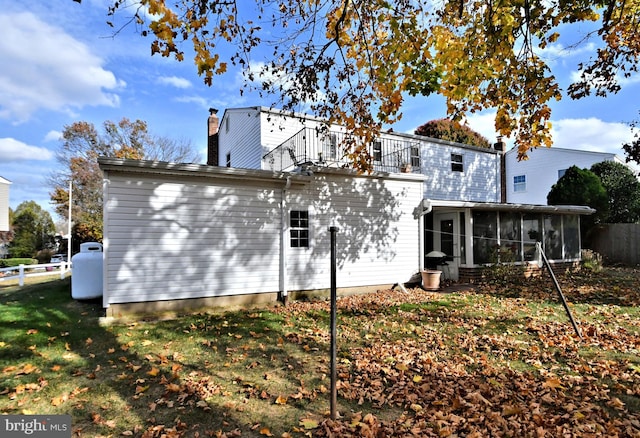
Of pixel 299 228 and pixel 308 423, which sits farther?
pixel 299 228

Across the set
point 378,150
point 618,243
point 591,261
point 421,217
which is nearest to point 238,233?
point 421,217

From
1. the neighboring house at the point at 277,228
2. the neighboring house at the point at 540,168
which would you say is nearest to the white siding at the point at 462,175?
the neighboring house at the point at 277,228

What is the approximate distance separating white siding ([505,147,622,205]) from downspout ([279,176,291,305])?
20976 millimetres

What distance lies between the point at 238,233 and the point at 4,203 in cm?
3537

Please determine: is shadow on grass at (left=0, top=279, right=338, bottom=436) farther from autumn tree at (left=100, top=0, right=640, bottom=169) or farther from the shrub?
the shrub

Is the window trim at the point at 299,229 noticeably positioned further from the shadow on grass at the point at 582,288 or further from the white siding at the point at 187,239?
the shadow on grass at the point at 582,288

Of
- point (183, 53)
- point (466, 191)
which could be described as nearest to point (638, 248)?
point (466, 191)

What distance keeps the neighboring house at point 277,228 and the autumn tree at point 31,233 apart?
26653 mm

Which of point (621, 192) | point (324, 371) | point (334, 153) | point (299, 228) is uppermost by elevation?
point (334, 153)

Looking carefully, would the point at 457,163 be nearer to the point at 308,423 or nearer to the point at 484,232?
the point at 484,232

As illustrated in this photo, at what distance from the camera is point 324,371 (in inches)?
189

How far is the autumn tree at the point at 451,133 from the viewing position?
30938 millimetres

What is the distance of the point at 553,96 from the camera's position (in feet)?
21.5

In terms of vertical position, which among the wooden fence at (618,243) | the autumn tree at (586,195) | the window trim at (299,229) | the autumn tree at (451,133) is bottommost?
the wooden fence at (618,243)
